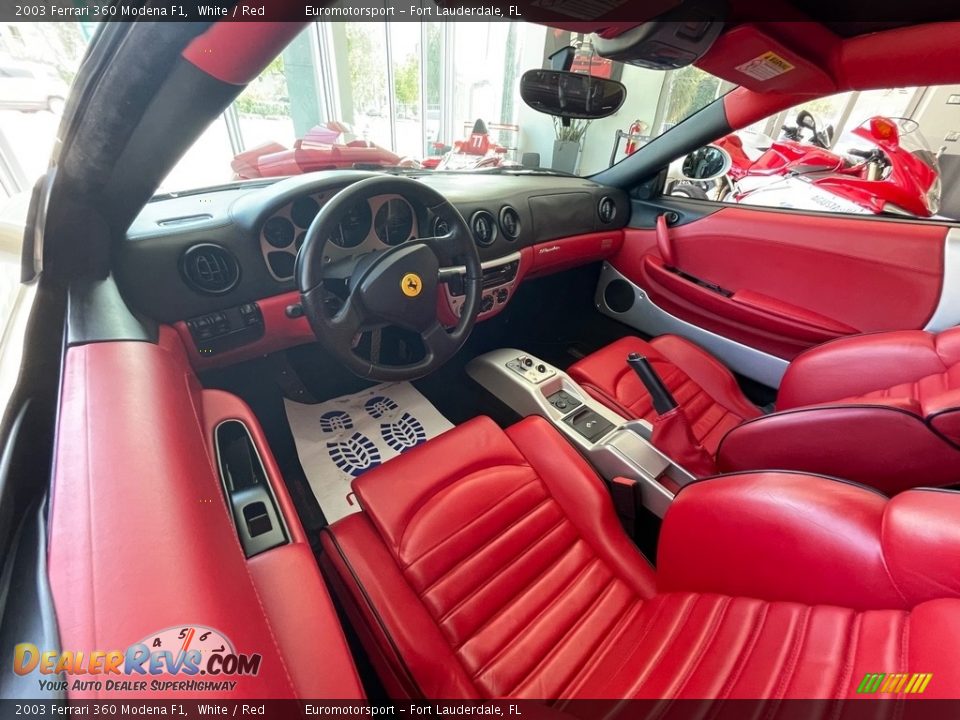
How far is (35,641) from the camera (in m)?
0.34

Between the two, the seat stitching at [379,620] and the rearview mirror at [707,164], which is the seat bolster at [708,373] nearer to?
the rearview mirror at [707,164]

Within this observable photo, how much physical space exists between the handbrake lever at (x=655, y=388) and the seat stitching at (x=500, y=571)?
389mm

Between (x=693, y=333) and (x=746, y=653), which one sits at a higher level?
(x=746, y=653)

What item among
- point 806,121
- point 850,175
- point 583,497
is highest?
point 806,121

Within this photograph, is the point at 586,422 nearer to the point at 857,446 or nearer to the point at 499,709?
the point at 857,446

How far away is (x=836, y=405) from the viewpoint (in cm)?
74

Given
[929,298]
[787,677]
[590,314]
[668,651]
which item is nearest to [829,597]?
[787,677]

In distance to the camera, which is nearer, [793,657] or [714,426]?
[793,657]

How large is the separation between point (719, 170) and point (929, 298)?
87cm

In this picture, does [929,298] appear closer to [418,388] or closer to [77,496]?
[418,388]

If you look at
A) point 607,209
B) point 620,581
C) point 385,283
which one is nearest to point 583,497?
point 620,581

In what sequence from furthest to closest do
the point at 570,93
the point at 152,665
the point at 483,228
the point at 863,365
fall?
the point at 483,228, the point at 570,93, the point at 863,365, the point at 152,665

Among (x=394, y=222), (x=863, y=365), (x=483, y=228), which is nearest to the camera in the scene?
(x=863, y=365)

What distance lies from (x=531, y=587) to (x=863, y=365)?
96 cm
